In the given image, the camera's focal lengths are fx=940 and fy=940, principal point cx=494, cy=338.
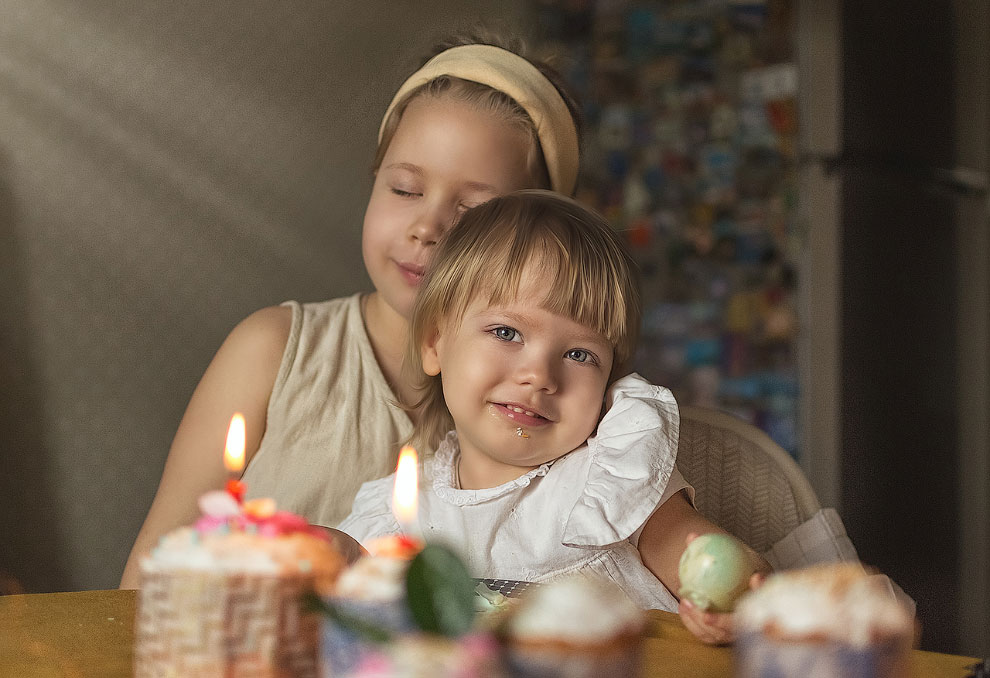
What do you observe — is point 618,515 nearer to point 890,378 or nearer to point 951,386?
point 890,378

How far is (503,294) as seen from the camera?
1.13 m

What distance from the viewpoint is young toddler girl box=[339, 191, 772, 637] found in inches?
41.3

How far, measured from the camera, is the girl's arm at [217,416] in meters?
1.36

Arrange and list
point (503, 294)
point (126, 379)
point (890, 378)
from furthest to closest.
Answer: point (890, 378)
point (126, 379)
point (503, 294)

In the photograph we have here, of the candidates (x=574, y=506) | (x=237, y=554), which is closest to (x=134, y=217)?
(x=574, y=506)

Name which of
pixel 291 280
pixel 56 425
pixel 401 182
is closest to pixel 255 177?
pixel 291 280

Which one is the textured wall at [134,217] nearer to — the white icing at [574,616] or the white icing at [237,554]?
the white icing at [237,554]

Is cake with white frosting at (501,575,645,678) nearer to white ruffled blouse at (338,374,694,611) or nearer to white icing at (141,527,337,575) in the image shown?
white icing at (141,527,337,575)

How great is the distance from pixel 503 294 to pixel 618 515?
30cm

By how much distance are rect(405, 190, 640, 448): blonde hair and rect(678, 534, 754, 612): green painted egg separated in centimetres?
48

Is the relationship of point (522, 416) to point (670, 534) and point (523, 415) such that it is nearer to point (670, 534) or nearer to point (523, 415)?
point (523, 415)

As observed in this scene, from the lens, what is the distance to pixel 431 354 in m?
1.28

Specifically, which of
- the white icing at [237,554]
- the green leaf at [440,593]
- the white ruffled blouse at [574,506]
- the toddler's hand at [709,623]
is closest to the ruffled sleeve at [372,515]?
the white ruffled blouse at [574,506]

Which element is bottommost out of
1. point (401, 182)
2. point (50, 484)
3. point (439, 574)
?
point (50, 484)
